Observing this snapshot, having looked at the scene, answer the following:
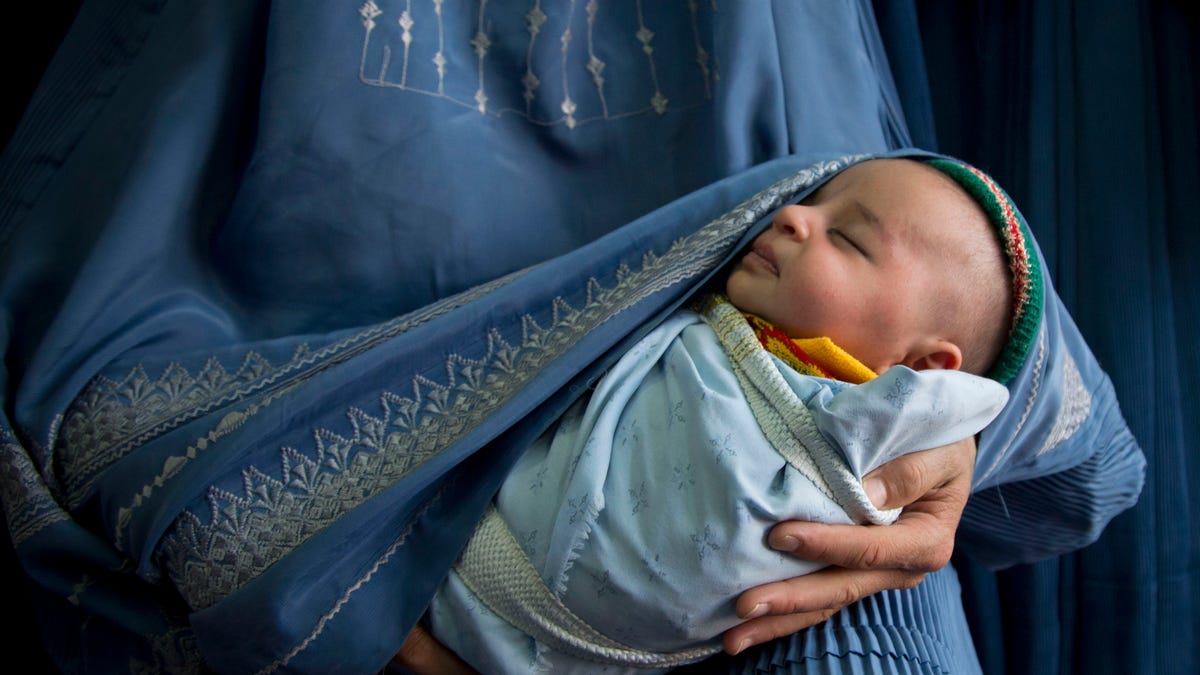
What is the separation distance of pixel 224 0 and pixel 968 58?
1240mm

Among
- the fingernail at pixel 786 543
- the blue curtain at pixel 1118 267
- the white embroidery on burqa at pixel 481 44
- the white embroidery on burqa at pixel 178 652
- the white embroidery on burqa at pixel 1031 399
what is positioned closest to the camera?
the fingernail at pixel 786 543

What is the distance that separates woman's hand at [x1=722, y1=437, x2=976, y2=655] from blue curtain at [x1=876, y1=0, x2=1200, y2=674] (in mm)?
658

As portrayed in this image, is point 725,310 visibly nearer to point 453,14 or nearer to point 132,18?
point 453,14

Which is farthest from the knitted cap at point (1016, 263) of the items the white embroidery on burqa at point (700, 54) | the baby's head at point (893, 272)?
the white embroidery on burqa at point (700, 54)

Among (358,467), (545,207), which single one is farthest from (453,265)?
(358,467)

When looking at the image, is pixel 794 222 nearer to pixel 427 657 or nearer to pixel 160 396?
pixel 427 657

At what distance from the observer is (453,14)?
1230mm

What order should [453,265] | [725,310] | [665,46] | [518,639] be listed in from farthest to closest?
[665,46] → [453,265] → [725,310] → [518,639]

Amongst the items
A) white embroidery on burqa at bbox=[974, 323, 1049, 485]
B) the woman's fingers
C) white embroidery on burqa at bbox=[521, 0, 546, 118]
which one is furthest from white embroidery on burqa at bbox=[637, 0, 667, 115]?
the woman's fingers

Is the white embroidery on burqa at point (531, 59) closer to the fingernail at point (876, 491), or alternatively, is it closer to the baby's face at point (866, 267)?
the baby's face at point (866, 267)

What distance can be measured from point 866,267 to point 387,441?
50cm

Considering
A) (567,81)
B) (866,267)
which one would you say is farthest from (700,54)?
(866,267)

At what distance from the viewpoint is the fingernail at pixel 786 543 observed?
833mm

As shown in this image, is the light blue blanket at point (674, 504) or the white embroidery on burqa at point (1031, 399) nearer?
the light blue blanket at point (674, 504)
